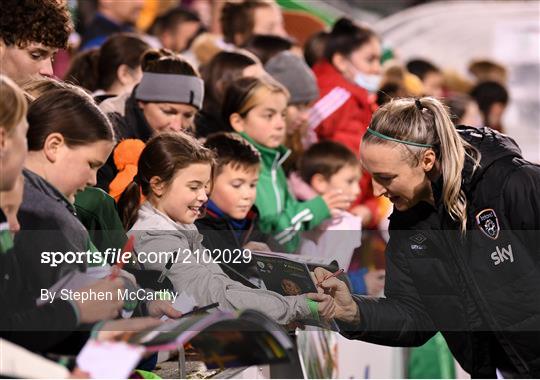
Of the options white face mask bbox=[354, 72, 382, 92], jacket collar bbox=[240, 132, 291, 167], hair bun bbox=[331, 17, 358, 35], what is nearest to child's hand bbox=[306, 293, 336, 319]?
jacket collar bbox=[240, 132, 291, 167]

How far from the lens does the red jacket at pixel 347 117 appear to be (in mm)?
7117

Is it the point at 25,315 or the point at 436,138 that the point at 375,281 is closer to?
the point at 436,138

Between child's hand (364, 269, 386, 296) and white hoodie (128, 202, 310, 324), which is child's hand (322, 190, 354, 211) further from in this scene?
white hoodie (128, 202, 310, 324)

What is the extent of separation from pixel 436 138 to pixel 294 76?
8.41ft

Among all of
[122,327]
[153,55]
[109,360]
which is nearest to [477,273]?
[122,327]

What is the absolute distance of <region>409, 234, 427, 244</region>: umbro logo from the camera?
4562 millimetres

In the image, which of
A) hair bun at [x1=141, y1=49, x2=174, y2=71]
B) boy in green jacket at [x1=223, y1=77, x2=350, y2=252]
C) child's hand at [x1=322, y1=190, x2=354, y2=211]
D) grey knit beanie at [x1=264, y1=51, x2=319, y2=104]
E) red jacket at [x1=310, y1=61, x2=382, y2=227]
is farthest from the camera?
red jacket at [x1=310, y1=61, x2=382, y2=227]

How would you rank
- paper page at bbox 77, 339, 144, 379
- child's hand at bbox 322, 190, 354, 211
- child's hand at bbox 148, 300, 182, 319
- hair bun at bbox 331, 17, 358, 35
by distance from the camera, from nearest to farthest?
paper page at bbox 77, 339, 144, 379
child's hand at bbox 148, 300, 182, 319
child's hand at bbox 322, 190, 354, 211
hair bun at bbox 331, 17, 358, 35

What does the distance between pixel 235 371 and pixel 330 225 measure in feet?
6.73

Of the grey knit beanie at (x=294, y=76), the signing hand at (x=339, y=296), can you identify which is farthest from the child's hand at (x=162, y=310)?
the grey knit beanie at (x=294, y=76)

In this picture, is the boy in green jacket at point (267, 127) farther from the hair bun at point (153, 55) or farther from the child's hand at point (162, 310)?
the child's hand at point (162, 310)

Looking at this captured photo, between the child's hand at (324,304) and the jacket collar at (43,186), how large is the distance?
1.03m

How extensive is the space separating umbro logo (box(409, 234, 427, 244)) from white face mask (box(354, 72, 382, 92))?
3.04m

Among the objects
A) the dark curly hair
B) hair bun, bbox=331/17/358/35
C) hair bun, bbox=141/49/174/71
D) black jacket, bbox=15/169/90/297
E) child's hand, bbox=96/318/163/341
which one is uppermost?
the dark curly hair
